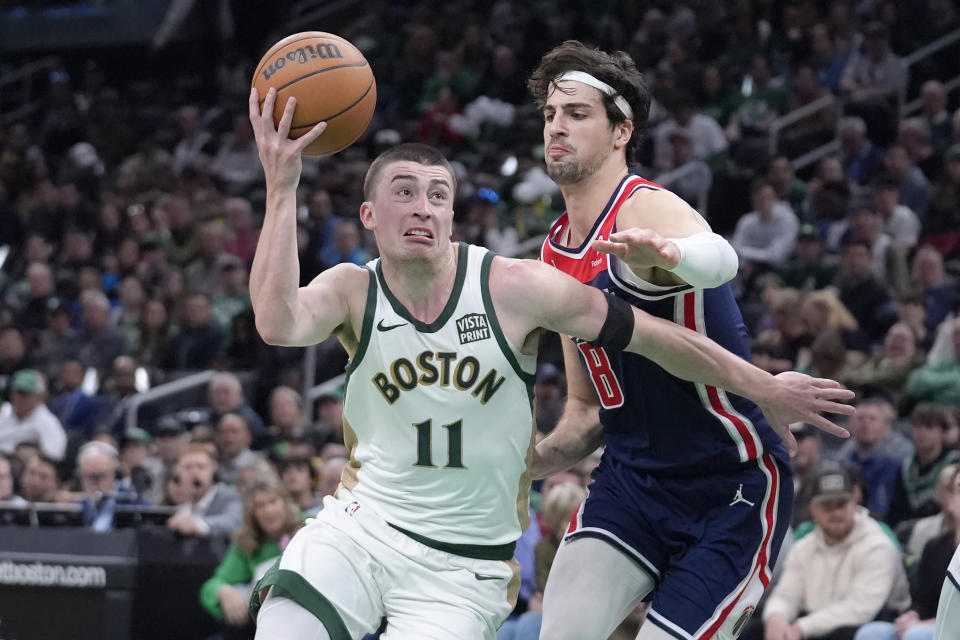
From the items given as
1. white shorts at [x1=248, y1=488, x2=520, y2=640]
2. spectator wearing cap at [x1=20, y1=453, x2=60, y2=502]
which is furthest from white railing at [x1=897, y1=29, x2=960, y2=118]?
white shorts at [x1=248, y1=488, x2=520, y2=640]

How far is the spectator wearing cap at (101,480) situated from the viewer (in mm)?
10164

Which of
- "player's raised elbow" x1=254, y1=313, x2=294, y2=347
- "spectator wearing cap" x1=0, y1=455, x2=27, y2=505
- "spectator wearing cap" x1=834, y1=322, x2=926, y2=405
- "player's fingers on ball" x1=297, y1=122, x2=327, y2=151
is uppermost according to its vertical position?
"player's fingers on ball" x1=297, y1=122, x2=327, y2=151

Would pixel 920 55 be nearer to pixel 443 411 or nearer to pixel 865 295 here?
pixel 865 295

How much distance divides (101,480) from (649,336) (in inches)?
273

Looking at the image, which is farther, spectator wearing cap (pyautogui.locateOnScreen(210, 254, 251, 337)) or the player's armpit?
spectator wearing cap (pyautogui.locateOnScreen(210, 254, 251, 337))

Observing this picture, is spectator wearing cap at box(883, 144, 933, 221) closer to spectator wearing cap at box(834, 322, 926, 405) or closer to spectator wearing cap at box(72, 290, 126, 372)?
spectator wearing cap at box(834, 322, 926, 405)

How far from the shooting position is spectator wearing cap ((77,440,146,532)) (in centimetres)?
1016

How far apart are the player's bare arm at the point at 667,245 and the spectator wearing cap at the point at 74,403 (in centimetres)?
908

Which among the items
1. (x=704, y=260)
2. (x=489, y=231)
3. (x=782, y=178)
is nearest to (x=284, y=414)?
(x=489, y=231)

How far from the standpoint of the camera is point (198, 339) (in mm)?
13656

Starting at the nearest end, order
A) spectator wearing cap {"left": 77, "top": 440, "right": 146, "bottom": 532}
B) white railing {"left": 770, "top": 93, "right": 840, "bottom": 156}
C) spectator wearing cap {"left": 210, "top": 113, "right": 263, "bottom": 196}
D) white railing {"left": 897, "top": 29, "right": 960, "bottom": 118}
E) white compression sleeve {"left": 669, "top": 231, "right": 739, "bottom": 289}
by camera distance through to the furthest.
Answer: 1. white compression sleeve {"left": 669, "top": 231, "right": 739, "bottom": 289}
2. spectator wearing cap {"left": 77, "top": 440, "right": 146, "bottom": 532}
3. white railing {"left": 770, "top": 93, "right": 840, "bottom": 156}
4. white railing {"left": 897, "top": 29, "right": 960, "bottom": 118}
5. spectator wearing cap {"left": 210, "top": 113, "right": 263, "bottom": 196}

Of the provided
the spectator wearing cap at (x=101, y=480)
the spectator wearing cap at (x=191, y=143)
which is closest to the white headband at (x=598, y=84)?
the spectator wearing cap at (x=101, y=480)

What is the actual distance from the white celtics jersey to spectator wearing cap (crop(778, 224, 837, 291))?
25.5 feet

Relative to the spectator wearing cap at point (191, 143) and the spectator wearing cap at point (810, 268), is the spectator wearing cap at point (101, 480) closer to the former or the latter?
the spectator wearing cap at point (810, 268)
